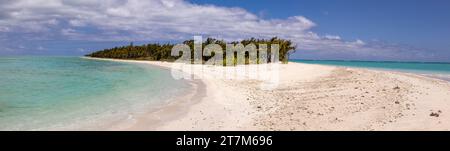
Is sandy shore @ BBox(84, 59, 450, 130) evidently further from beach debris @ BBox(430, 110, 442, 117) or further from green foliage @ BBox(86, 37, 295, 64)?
green foliage @ BBox(86, 37, 295, 64)

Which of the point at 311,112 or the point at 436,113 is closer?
the point at 436,113

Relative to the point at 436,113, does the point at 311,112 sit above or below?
below

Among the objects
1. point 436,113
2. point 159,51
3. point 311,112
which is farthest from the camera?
point 159,51

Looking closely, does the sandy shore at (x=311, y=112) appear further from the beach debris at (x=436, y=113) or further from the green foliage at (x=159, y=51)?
the green foliage at (x=159, y=51)

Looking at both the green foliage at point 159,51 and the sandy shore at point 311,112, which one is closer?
the sandy shore at point 311,112

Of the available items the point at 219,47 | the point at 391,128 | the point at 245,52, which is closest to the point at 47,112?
the point at 391,128

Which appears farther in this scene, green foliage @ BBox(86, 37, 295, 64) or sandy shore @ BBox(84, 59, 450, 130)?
green foliage @ BBox(86, 37, 295, 64)

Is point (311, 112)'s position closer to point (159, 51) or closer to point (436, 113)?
point (436, 113)

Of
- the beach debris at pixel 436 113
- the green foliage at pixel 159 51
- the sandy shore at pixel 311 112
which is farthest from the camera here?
the green foliage at pixel 159 51

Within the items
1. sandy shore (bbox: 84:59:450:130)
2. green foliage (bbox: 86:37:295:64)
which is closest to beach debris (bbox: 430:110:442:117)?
sandy shore (bbox: 84:59:450:130)

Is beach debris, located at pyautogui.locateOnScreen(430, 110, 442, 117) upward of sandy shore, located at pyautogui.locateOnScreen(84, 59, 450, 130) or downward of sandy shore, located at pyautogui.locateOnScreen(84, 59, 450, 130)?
upward

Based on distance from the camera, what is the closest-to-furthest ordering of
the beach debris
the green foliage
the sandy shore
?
the sandy shore < the beach debris < the green foliage

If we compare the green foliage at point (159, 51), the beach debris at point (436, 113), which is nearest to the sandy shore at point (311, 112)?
the beach debris at point (436, 113)

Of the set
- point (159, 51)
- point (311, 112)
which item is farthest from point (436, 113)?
point (159, 51)
